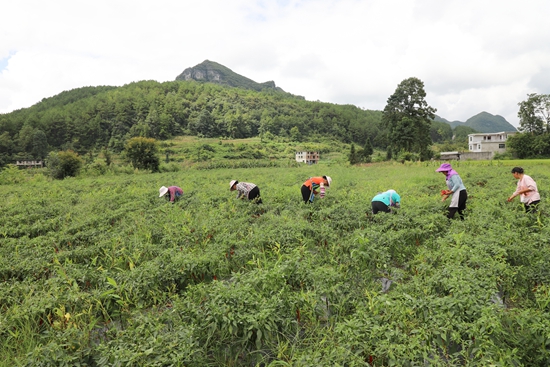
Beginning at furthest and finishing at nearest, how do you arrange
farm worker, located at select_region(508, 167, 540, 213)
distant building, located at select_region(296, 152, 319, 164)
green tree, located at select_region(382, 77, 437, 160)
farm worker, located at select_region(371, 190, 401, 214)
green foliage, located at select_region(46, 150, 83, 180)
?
1. distant building, located at select_region(296, 152, 319, 164)
2. green tree, located at select_region(382, 77, 437, 160)
3. green foliage, located at select_region(46, 150, 83, 180)
4. farm worker, located at select_region(371, 190, 401, 214)
5. farm worker, located at select_region(508, 167, 540, 213)

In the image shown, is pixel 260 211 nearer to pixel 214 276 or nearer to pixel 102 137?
pixel 214 276

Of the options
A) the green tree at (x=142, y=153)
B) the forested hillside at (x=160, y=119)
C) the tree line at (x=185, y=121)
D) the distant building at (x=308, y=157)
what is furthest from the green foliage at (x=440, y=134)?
the green tree at (x=142, y=153)

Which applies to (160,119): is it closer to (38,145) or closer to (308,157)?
(38,145)

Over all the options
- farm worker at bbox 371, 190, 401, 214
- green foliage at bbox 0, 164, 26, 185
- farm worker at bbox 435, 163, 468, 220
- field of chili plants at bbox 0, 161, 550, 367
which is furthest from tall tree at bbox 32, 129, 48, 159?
farm worker at bbox 435, 163, 468, 220

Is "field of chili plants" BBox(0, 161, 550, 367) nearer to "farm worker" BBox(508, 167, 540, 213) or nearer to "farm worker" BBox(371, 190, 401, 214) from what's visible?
"farm worker" BBox(508, 167, 540, 213)

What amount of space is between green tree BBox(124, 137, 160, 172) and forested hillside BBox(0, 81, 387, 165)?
49.8 m

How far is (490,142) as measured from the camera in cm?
5972

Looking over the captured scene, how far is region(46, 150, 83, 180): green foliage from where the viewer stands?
28.3 m

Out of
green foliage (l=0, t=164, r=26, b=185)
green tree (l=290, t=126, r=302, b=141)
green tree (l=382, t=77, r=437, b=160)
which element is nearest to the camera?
green foliage (l=0, t=164, r=26, b=185)

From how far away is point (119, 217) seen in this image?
862 cm

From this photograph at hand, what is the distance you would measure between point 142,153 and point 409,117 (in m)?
34.4

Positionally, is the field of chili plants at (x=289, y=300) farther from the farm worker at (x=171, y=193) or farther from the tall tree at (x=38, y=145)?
the tall tree at (x=38, y=145)

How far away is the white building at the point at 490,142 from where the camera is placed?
5844 centimetres

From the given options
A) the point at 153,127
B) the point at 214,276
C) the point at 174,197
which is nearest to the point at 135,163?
the point at 174,197
